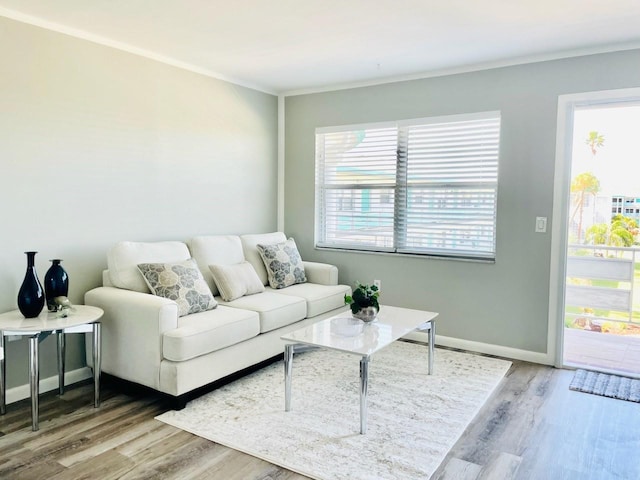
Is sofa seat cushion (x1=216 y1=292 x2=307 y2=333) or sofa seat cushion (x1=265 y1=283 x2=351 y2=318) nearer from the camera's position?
sofa seat cushion (x1=216 y1=292 x2=307 y2=333)

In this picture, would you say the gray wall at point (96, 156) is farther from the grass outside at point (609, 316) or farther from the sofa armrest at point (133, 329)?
the grass outside at point (609, 316)

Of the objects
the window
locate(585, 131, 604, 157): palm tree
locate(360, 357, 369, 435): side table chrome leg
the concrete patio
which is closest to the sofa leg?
locate(360, 357, 369, 435): side table chrome leg

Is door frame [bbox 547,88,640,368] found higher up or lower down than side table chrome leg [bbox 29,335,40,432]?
higher up

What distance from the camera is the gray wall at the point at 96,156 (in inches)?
120

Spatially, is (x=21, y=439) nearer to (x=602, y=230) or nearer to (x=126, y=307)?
(x=126, y=307)

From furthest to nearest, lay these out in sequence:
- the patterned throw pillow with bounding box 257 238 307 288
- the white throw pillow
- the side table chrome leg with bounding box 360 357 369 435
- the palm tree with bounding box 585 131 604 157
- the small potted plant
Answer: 1. the patterned throw pillow with bounding box 257 238 307 288
2. the palm tree with bounding box 585 131 604 157
3. the white throw pillow
4. the small potted plant
5. the side table chrome leg with bounding box 360 357 369 435

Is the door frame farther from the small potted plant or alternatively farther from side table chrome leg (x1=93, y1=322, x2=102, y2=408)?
side table chrome leg (x1=93, y1=322, x2=102, y2=408)

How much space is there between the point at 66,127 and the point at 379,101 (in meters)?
2.65

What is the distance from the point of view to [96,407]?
3020 millimetres

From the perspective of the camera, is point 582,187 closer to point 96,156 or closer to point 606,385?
point 606,385

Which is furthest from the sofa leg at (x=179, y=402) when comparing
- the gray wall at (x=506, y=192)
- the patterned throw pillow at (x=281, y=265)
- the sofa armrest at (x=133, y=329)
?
the gray wall at (x=506, y=192)

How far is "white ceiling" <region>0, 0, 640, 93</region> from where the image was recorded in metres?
2.84

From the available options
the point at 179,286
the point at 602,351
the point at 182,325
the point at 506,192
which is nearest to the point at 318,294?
the point at 179,286

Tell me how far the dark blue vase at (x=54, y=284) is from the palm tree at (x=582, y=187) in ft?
13.3
